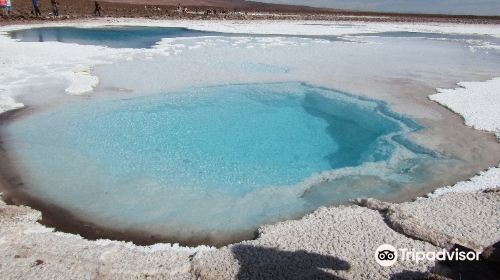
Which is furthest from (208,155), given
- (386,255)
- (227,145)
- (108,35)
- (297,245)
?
(108,35)

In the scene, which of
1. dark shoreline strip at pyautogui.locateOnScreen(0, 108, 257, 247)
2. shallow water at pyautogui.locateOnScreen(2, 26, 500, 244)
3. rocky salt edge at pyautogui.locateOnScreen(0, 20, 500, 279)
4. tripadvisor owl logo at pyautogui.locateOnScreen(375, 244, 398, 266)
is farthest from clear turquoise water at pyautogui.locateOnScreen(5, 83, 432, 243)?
tripadvisor owl logo at pyautogui.locateOnScreen(375, 244, 398, 266)

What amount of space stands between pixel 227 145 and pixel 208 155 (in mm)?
577

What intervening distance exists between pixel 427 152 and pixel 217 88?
5043 millimetres

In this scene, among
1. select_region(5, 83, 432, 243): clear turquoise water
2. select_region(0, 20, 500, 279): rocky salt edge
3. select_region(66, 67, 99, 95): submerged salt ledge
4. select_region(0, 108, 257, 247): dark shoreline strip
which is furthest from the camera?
select_region(66, 67, 99, 95): submerged salt ledge

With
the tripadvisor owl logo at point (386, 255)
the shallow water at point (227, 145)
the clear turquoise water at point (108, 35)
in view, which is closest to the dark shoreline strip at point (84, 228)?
the shallow water at point (227, 145)

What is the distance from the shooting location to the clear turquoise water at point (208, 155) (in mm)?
4793

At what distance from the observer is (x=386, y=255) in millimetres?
3674

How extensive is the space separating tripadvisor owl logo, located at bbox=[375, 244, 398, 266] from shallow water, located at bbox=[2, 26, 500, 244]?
116cm

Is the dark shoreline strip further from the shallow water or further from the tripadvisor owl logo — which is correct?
the tripadvisor owl logo

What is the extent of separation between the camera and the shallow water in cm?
486

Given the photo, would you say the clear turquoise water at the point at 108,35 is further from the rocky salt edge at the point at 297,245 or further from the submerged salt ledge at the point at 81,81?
the rocky salt edge at the point at 297,245

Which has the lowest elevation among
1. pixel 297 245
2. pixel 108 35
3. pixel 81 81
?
pixel 297 245

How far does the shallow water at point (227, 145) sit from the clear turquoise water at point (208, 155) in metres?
0.02

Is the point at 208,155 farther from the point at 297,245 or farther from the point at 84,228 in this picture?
the point at 297,245
